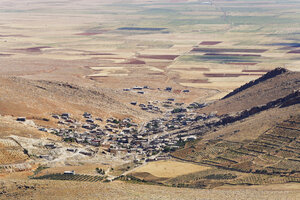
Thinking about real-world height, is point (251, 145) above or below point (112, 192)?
below

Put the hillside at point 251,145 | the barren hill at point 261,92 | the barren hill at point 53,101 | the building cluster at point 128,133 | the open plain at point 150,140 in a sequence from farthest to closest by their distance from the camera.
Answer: the barren hill at point 261,92 → the barren hill at point 53,101 → the building cluster at point 128,133 → the hillside at point 251,145 → the open plain at point 150,140

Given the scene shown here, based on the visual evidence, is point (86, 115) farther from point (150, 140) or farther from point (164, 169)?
point (164, 169)

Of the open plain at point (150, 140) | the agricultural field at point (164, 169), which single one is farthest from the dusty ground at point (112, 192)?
the agricultural field at point (164, 169)

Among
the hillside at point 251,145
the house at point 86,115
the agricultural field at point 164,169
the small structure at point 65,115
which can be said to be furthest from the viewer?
the house at point 86,115

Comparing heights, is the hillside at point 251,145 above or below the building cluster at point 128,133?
above

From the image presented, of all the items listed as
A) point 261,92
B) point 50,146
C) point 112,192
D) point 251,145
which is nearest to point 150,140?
point 50,146

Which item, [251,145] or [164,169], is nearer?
[164,169]

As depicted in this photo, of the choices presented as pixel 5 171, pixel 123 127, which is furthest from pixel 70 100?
pixel 5 171

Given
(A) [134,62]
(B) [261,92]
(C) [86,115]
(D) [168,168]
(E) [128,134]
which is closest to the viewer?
(D) [168,168]

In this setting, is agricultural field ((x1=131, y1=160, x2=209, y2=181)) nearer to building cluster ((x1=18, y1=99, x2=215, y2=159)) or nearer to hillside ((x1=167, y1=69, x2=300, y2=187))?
hillside ((x1=167, y1=69, x2=300, y2=187))

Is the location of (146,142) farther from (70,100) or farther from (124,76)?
(124,76)

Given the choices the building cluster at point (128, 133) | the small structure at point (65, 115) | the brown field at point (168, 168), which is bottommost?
the building cluster at point (128, 133)

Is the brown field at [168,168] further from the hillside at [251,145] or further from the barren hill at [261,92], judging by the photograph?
the barren hill at [261,92]
